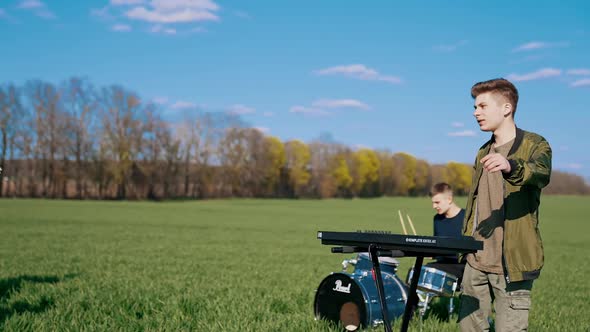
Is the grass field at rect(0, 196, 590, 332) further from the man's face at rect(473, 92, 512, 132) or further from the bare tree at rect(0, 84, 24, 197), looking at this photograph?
the bare tree at rect(0, 84, 24, 197)

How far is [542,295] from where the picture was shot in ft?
33.7

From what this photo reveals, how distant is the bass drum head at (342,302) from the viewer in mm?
5430

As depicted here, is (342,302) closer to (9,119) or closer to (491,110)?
(491,110)

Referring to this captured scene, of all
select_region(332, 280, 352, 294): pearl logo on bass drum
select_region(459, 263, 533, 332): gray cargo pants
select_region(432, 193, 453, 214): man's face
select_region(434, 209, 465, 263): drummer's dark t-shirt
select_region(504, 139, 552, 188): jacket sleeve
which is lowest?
select_region(332, 280, 352, 294): pearl logo on bass drum

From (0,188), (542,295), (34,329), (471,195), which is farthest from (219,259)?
(0,188)

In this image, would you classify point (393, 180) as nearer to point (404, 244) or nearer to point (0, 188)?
point (0, 188)

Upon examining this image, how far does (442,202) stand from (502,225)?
3116 mm

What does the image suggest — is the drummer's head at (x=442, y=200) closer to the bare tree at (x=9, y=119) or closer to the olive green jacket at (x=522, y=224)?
the olive green jacket at (x=522, y=224)

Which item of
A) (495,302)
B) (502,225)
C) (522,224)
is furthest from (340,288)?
(522,224)

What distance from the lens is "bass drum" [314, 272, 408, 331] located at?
5.36m

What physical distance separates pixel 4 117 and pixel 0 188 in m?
9.54

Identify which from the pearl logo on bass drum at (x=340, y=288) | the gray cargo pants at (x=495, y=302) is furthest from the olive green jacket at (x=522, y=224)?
the pearl logo on bass drum at (x=340, y=288)

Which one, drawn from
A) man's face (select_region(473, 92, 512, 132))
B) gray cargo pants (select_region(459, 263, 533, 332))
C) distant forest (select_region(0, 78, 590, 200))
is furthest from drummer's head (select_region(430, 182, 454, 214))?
distant forest (select_region(0, 78, 590, 200))

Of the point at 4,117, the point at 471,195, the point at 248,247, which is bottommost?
the point at 248,247
